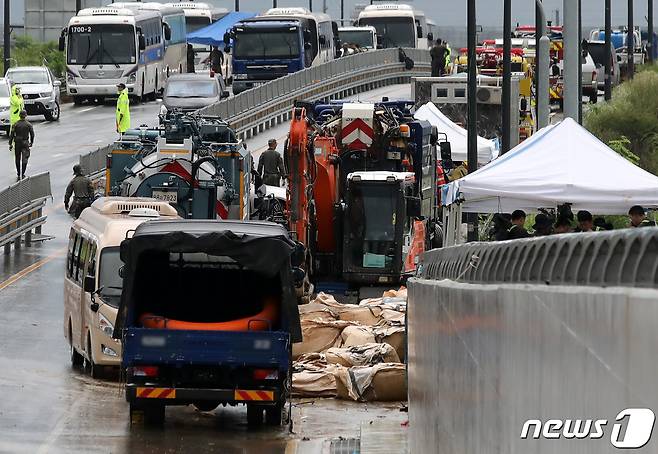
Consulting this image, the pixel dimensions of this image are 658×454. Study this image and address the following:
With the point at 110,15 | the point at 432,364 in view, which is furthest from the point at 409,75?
the point at 432,364

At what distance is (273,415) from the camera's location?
18.1 metres

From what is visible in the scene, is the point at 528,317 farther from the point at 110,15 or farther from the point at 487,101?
the point at 110,15

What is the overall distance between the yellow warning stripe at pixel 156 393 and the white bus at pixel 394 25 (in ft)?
222

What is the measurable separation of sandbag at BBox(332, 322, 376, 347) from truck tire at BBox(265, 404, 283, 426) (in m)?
3.76

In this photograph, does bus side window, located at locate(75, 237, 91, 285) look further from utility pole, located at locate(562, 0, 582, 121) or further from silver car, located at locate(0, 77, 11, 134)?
silver car, located at locate(0, 77, 11, 134)

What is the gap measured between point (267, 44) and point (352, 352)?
4379 cm

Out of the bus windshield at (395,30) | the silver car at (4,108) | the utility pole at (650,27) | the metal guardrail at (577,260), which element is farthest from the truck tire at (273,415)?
the bus windshield at (395,30)

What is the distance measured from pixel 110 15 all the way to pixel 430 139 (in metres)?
36.7

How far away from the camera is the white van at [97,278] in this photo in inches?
818

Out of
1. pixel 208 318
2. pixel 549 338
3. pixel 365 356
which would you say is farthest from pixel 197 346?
pixel 549 338

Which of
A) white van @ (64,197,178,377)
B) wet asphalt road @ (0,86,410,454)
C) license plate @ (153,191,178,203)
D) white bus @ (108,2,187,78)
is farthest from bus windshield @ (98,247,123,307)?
white bus @ (108,2,187,78)

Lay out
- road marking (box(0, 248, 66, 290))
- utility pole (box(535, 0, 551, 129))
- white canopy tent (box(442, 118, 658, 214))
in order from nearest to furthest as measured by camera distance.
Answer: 1. white canopy tent (box(442, 118, 658, 214))
2. road marking (box(0, 248, 66, 290))
3. utility pole (box(535, 0, 551, 129))

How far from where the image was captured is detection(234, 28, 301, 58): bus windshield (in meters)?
63.6

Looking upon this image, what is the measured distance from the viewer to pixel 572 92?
26938 millimetres
